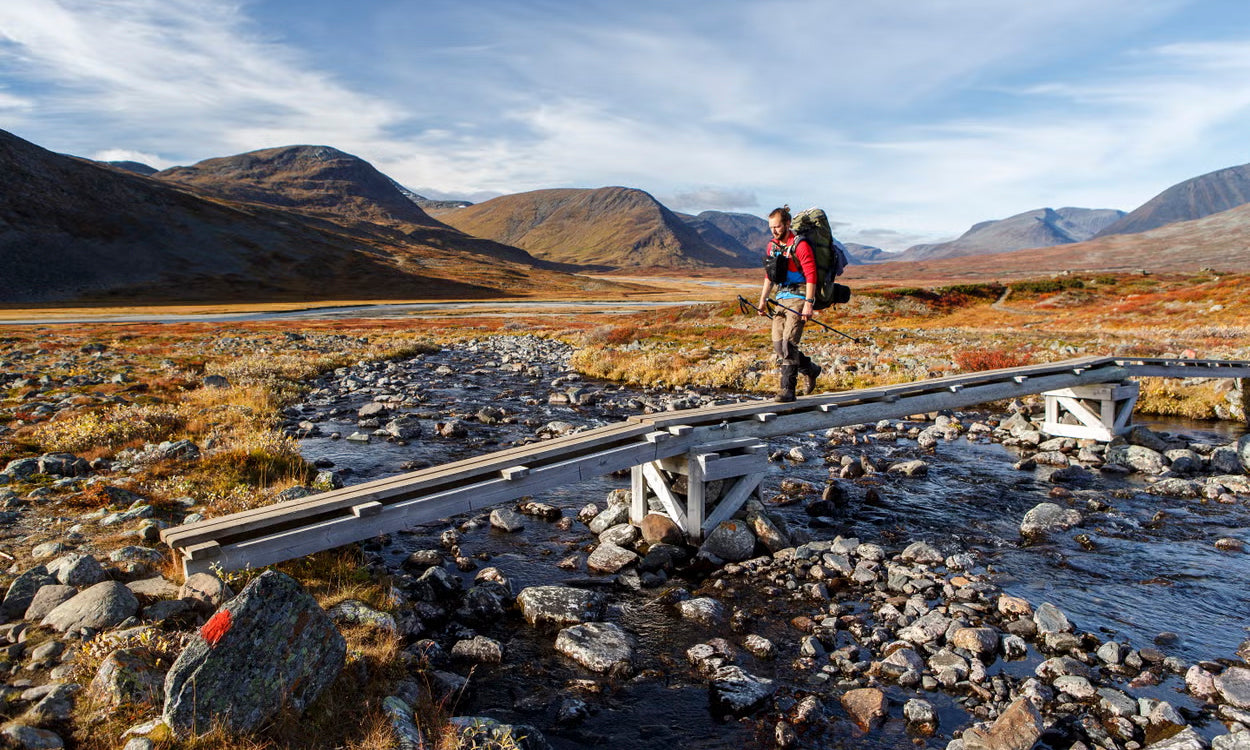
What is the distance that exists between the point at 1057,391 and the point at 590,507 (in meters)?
12.9

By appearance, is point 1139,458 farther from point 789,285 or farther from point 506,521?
point 506,521

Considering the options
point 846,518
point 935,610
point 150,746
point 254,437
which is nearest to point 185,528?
point 150,746

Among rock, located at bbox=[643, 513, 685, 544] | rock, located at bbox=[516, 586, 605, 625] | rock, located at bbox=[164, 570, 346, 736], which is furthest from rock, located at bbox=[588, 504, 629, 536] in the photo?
rock, located at bbox=[164, 570, 346, 736]

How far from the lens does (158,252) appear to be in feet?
428

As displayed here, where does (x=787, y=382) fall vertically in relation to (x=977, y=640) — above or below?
above

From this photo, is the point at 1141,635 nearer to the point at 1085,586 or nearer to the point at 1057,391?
the point at 1085,586

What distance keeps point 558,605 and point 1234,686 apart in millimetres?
6851

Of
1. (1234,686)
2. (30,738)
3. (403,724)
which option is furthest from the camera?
(1234,686)

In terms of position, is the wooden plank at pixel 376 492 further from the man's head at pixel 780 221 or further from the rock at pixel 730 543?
the man's head at pixel 780 221

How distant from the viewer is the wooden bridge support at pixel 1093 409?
634 inches

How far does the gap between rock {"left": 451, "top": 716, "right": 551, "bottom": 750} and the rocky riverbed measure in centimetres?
3

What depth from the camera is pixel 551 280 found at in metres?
193

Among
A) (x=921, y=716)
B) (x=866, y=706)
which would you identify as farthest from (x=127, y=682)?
(x=921, y=716)

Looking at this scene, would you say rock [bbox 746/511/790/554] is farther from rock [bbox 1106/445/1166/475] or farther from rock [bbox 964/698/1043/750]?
rock [bbox 1106/445/1166/475]
